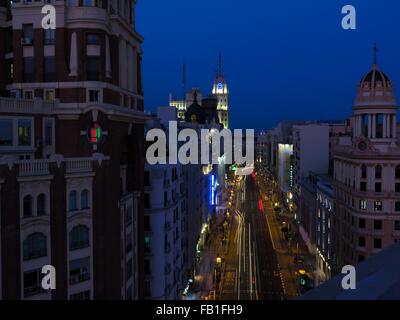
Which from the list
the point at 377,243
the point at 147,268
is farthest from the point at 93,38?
the point at 377,243

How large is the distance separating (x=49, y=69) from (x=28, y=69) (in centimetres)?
157

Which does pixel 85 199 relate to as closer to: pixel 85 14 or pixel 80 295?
pixel 80 295

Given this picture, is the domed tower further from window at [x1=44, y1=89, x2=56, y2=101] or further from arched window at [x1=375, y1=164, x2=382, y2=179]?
window at [x1=44, y1=89, x2=56, y2=101]

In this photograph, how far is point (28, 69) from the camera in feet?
109

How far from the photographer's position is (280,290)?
243 ft

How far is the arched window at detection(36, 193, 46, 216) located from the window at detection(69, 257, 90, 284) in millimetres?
4013

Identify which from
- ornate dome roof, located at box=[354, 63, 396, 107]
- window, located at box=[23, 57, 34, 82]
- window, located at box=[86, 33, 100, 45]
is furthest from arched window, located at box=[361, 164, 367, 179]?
window, located at box=[23, 57, 34, 82]

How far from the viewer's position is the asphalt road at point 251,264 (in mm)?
72688

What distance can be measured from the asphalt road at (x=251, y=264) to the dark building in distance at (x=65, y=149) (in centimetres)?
3945

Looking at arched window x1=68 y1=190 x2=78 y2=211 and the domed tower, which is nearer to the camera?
arched window x1=68 y1=190 x2=78 y2=211

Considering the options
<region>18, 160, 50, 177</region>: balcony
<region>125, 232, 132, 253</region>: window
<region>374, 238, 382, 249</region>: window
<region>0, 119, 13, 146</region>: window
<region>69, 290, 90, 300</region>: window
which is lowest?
<region>374, 238, 382, 249</region>: window

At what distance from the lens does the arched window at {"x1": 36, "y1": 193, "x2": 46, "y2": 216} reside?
2783cm

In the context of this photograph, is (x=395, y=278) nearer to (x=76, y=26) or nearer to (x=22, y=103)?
(x=22, y=103)
